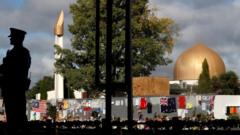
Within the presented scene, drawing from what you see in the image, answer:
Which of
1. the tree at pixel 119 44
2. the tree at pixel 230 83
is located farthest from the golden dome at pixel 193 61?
the tree at pixel 119 44

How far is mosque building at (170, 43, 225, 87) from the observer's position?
13275 cm

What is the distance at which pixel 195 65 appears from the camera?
135125 millimetres

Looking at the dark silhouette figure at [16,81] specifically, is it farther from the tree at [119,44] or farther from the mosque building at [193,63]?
the mosque building at [193,63]

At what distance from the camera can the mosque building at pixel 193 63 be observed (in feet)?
436

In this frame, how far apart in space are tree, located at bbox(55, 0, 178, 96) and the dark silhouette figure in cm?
4386

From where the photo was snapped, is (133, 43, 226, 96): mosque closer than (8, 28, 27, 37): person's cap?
No

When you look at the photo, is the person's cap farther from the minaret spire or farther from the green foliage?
the green foliage

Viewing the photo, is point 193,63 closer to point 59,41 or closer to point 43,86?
point 43,86

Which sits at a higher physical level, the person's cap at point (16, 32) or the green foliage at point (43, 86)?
the green foliage at point (43, 86)

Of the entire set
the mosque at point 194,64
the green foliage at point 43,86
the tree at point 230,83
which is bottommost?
the tree at point 230,83

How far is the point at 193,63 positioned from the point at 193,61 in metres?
0.66

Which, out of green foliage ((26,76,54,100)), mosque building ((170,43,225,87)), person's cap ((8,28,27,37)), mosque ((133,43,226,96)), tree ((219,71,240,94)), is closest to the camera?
person's cap ((8,28,27,37))

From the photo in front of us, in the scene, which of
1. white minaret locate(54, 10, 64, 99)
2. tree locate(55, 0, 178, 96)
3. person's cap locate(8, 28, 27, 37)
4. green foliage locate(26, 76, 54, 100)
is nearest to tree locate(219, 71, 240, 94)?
white minaret locate(54, 10, 64, 99)

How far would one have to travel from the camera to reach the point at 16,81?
697cm
